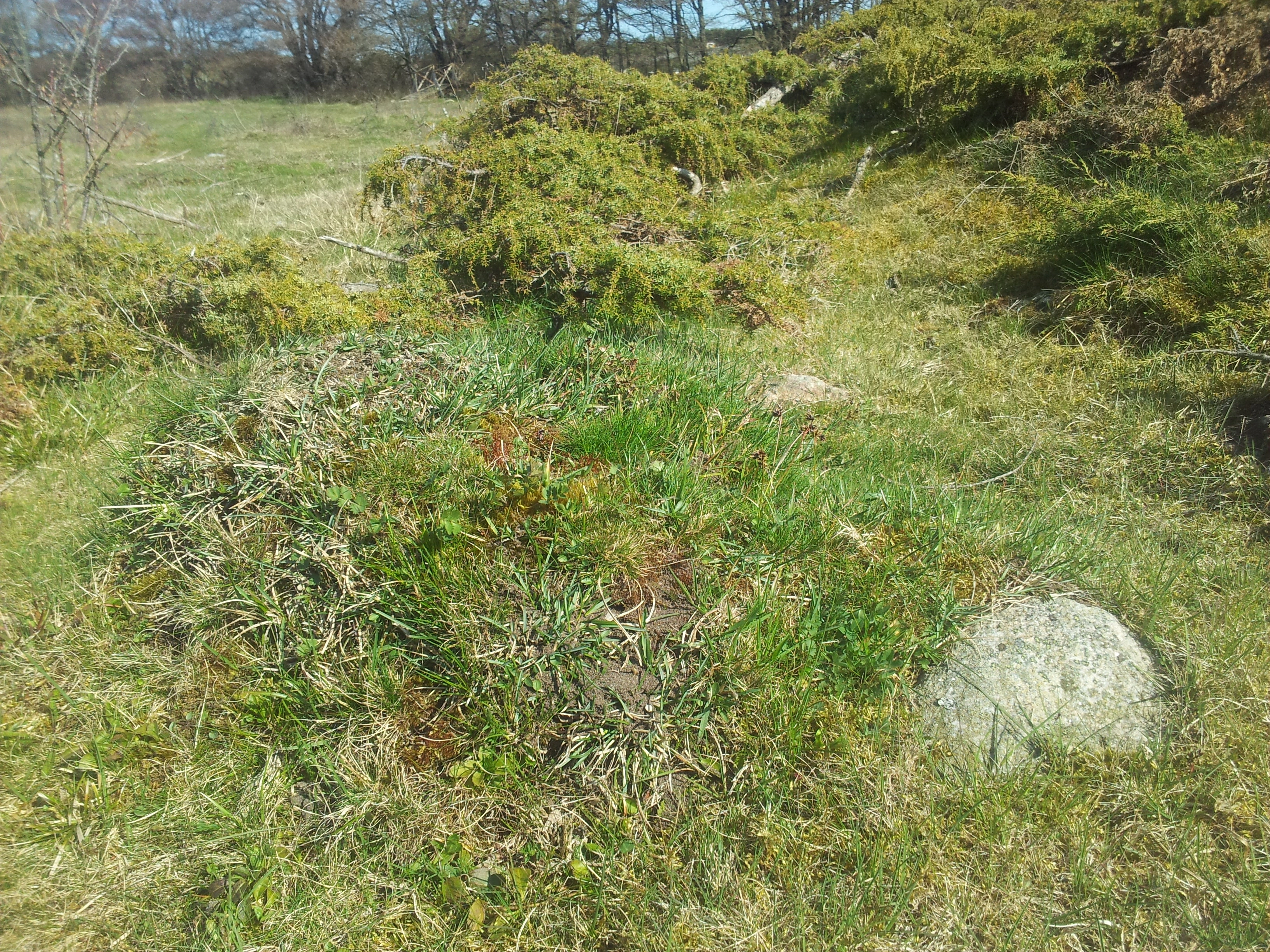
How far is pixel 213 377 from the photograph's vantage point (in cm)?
385

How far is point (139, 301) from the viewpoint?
16.4ft

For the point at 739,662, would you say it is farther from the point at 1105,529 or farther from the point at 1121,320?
the point at 1121,320

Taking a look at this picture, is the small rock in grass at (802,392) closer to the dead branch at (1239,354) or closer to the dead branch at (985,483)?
the dead branch at (985,483)

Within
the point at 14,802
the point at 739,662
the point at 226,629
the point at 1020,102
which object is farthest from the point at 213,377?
the point at 1020,102

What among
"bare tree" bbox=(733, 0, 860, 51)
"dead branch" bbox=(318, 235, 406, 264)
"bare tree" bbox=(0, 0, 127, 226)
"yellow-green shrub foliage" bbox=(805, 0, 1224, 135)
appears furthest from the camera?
Answer: "bare tree" bbox=(733, 0, 860, 51)

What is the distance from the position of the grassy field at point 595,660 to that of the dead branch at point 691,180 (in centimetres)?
413

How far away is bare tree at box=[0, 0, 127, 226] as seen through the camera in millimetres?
6691

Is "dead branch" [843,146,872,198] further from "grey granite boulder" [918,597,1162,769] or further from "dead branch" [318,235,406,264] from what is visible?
"grey granite boulder" [918,597,1162,769]

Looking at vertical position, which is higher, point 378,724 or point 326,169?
point 326,169

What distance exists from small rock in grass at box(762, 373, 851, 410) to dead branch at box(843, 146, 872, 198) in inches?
135

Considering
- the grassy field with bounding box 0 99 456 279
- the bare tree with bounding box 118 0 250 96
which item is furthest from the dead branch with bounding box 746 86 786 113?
the bare tree with bounding box 118 0 250 96

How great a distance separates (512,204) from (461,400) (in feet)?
8.58

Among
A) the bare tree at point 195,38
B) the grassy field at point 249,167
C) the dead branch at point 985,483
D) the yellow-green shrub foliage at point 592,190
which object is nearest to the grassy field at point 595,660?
the dead branch at point 985,483

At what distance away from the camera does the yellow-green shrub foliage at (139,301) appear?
14.9 feet
